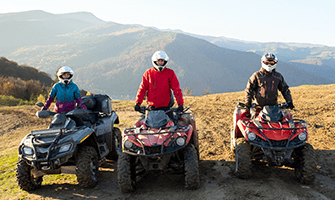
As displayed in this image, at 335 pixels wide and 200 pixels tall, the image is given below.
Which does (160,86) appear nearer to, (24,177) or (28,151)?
(28,151)

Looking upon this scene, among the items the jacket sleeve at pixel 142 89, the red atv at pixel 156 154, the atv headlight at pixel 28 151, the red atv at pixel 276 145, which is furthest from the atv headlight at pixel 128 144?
the red atv at pixel 276 145

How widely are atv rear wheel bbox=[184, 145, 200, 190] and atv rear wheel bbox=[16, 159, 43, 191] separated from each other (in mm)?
3174

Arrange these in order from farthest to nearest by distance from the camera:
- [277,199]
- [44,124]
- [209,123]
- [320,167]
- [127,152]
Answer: [44,124] < [209,123] < [320,167] < [127,152] < [277,199]

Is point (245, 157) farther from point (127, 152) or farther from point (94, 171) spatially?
point (94, 171)

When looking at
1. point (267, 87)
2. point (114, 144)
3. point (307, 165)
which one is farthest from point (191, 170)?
point (114, 144)

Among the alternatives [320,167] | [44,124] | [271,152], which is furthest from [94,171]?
[44,124]

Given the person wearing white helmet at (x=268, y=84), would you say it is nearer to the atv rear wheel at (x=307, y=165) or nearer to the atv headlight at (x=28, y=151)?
the atv rear wheel at (x=307, y=165)

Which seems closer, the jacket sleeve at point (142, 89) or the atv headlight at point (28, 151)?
the atv headlight at point (28, 151)

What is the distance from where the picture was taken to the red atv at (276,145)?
16.2 ft

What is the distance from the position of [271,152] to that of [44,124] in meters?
11.0

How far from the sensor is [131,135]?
507 centimetres

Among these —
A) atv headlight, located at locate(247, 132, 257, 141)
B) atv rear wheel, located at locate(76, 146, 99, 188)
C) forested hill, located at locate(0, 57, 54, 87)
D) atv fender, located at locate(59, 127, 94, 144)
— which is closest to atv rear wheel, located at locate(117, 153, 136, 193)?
atv rear wheel, located at locate(76, 146, 99, 188)

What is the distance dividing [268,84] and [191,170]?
110 inches

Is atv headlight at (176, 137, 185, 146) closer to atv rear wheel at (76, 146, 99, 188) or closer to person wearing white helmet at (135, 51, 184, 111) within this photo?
person wearing white helmet at (135, 51, 184, 111)
